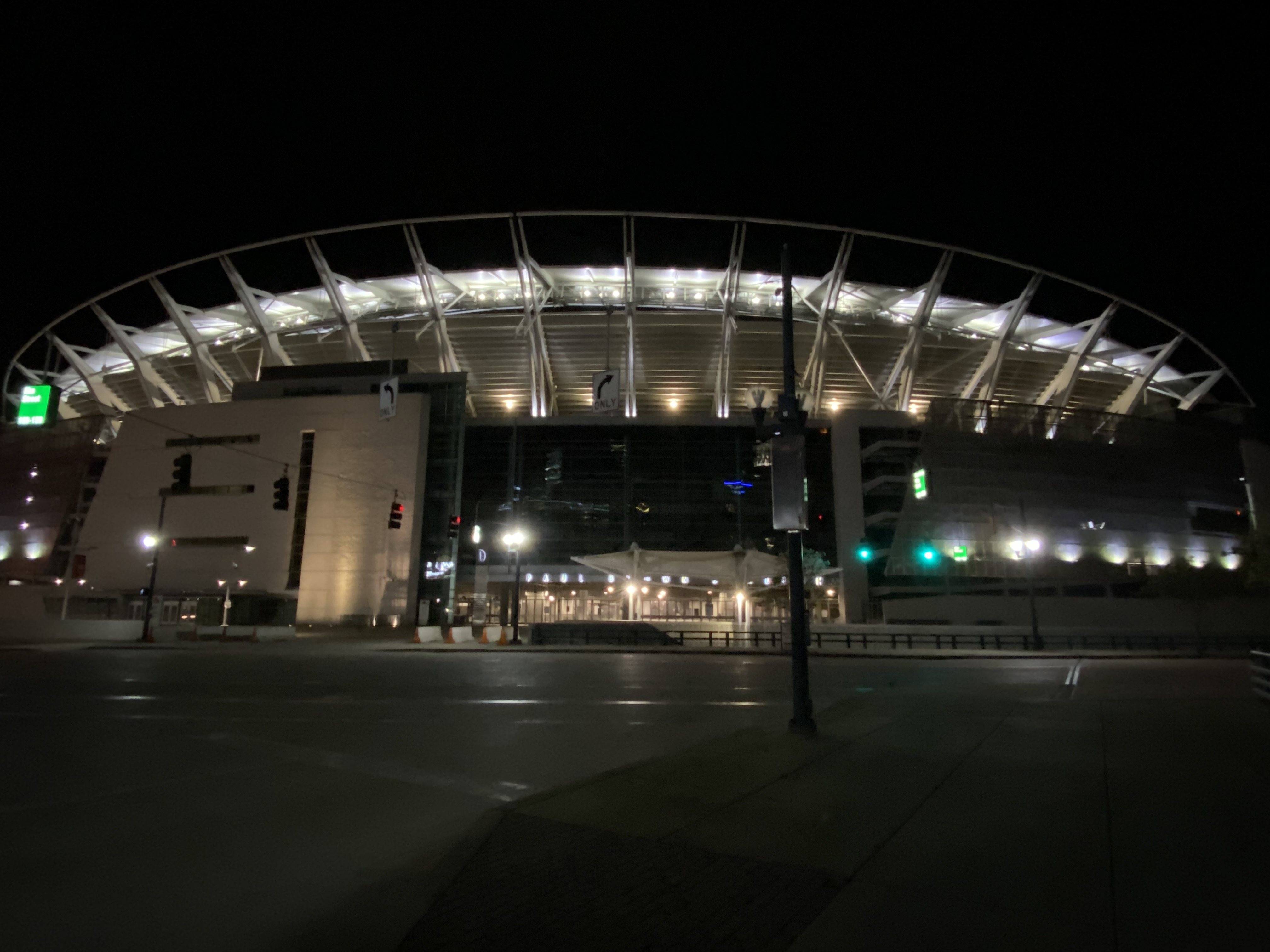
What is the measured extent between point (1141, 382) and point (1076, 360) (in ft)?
22.7

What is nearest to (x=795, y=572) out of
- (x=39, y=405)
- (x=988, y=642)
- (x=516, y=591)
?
(x=39, y=405)

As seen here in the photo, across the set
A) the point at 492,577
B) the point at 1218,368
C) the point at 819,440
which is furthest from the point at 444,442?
the point at 1218,368

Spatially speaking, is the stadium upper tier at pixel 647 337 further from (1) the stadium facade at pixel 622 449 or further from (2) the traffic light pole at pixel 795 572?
(2) the traffic light pole at pixel 795 572

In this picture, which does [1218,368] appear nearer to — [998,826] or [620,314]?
[620,314]

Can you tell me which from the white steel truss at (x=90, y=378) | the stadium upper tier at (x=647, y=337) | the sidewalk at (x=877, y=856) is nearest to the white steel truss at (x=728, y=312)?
the stadium upper tier at (x=647, y=337)

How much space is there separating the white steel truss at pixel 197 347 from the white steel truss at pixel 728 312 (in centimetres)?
3853

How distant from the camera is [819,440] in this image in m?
55.7

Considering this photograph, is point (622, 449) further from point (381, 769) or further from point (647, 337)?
point (381, 769)

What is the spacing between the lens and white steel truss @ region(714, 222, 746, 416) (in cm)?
4931

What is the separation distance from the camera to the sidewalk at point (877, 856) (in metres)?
3.55

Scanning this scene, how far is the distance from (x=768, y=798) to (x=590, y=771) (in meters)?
2.05

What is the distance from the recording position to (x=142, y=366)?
5750cm

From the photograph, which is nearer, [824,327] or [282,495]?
[282,495]

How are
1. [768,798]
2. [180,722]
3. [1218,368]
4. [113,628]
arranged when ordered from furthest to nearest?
[1218,368]
[113,628]
[180,722]
[768,798]
